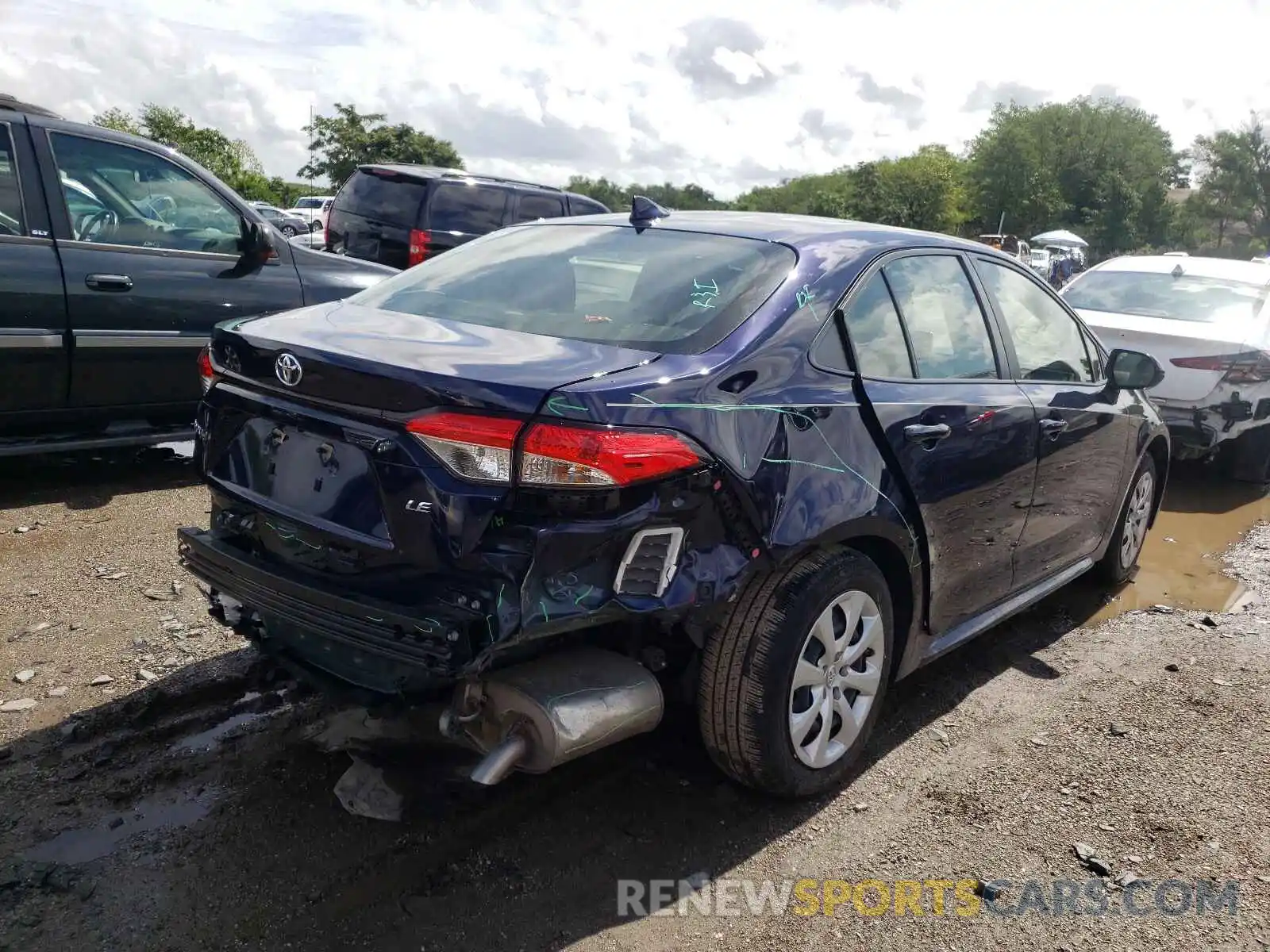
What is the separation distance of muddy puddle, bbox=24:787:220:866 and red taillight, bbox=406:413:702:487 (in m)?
1.32

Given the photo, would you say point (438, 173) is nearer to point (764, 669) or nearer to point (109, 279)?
point (109, 279)

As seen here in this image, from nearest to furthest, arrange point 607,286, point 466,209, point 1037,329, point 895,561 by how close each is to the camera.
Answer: point 607,286 < point 895,561 < point 1037,329 < point 466,209

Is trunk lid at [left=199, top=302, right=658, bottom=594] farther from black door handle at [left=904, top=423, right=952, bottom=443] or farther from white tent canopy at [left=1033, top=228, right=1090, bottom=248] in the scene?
white tent canopy at [left=1033, top=228, right=1090, bottom=248]

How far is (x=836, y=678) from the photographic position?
10.0ft

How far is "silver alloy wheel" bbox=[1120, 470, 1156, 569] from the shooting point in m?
5.14

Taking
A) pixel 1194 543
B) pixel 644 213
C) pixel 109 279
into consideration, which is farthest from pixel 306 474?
pixel 1194 543

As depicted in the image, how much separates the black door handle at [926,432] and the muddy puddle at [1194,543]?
2.17 m

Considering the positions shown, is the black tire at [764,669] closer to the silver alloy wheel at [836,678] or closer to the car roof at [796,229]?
the silver alloy wheel at [836,678]

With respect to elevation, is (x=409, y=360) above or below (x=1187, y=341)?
above

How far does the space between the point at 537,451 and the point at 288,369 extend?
0.82 m

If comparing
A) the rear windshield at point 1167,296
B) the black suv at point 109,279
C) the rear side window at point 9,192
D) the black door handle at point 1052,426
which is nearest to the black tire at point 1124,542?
the black door handle at point 1052,426

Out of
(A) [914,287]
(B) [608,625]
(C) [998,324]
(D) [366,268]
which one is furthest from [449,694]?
(D) [366,268]

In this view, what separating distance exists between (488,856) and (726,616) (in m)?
0.90

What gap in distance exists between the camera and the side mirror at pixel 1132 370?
14.9 ft
